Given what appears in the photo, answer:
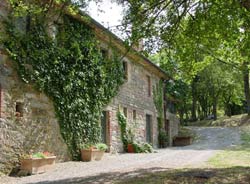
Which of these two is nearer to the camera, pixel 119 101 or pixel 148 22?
pixel 148 22

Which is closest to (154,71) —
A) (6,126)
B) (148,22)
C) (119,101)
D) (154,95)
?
(154,95)

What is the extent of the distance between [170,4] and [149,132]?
37.2 feet

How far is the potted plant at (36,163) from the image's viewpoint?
10031 millimetres

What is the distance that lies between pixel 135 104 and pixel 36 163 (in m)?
9.46

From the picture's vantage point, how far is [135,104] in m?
19.0

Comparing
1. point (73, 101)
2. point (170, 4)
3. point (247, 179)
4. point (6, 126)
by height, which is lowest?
point (247, 179)

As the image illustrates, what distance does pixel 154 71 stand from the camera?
22297mm

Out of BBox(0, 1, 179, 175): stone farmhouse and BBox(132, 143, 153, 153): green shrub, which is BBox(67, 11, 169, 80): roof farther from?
BBox(132, 143, 153, 153): green shrub

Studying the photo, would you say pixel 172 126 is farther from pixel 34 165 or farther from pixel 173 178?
pixel 173 178

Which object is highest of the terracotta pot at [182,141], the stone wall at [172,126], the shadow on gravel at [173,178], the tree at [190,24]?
the tree at [190,24]

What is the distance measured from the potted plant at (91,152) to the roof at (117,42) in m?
3.83

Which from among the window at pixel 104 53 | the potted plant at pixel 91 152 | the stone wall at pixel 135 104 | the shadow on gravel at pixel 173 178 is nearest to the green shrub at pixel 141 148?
the stone wall at pixel 135 104

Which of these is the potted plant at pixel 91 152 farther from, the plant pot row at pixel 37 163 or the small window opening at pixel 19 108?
the small window opening at pixel 19 108

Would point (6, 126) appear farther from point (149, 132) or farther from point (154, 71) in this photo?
point (154, 71)
